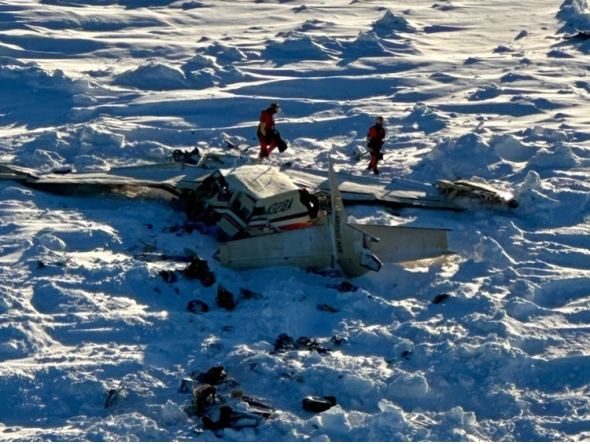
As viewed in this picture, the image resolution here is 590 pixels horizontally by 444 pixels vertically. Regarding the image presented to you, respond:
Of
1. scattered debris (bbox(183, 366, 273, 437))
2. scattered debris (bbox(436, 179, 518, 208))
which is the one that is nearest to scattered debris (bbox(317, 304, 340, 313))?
scattered debris (bbox(183, 366, 273, 437))

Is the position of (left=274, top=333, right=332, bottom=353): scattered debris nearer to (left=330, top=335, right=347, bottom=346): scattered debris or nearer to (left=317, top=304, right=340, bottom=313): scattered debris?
(left=330, top=335, right=347, bottom=346): scattered debris

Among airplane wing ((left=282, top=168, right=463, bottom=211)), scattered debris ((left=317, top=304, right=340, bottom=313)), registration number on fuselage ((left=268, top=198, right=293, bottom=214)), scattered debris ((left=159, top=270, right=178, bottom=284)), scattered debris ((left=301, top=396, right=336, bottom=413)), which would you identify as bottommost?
scattered debris ((left=301, top=396, right=336, bottom=413))

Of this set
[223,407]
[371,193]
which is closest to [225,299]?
[223,407]

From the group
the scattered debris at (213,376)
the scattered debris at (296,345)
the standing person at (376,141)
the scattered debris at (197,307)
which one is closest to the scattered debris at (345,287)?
the scattered debris at (296,345)

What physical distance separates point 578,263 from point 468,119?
22.8 ft

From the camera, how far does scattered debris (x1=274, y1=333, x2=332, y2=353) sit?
12.6 meters

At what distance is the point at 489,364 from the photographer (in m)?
12.2

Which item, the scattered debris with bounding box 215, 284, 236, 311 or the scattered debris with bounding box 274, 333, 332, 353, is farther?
the scattered debris with bounding box 215, 284, 236, 311

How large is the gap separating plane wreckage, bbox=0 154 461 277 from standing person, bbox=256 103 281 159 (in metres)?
1.48

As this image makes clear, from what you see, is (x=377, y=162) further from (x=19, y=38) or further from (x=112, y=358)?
(x=19, y=38)

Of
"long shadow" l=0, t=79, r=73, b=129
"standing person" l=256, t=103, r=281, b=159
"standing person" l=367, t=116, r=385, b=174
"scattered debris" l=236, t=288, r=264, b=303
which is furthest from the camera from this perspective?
"long shadow" l=0, t=79, r=73, b=129

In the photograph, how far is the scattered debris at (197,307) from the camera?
13.5 metres

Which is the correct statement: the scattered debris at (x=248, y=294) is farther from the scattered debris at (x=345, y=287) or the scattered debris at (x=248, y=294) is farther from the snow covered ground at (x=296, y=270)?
the scattered debris at (x=345, y=287)

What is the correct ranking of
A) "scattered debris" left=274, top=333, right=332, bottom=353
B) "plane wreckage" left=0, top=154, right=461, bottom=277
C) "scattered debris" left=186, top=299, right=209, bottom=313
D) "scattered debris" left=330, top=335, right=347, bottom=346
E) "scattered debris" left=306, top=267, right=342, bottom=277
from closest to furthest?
"scattered debris" left=274, top=333, right=332, bottom=353, "scattered debris" left=330, top=335, right=347, bottom=346, "scattered debris" left=186, top=299, right=209, bottom=313, "plane wreckage" left=0, top=154, right=461, bottom=277, "scattered debris" left=306, top=267, right=342, bottom=277
